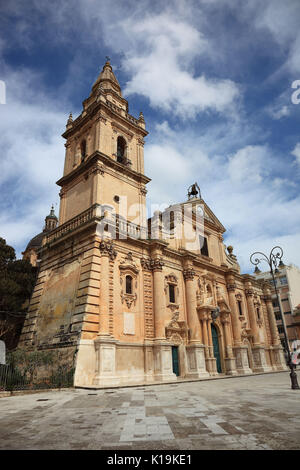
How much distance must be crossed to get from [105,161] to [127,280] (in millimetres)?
8443

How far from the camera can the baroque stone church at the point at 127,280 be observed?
52.7 feet

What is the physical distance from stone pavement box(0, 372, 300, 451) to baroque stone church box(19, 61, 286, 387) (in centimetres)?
636

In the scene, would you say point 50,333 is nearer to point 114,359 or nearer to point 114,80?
point 114,359

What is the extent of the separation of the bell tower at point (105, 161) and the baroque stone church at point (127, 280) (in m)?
0.09

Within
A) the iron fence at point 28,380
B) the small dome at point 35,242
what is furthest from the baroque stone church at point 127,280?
the small dome at point 35,242

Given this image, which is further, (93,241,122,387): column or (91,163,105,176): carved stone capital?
(91,163,105,176): carved stone capital

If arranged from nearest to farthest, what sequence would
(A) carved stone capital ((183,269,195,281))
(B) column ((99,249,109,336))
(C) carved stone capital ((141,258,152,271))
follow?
(B) column ((99,249,109,336))
(C) carved stone capital ((141,258,152,271))
(A) carved stone capital ((183,269,195,281))

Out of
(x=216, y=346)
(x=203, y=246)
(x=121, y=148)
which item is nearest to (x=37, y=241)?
(x=121, y=148)

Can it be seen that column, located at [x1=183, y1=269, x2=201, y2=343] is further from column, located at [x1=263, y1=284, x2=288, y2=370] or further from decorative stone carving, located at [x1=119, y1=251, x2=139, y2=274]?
column, located at [x1=263, y1=284, x2=288, y2=370]

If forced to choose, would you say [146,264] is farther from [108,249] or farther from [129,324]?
[129,324]

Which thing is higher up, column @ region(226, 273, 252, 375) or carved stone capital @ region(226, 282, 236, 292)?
carved stone capital @ region(226, 282, 236, 292)

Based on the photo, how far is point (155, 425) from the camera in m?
5.96

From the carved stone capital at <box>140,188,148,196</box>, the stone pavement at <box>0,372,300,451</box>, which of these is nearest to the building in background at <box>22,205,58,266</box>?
the carved stone capital at <box>140,188,148,196</box>

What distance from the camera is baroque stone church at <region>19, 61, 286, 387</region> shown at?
16078 millimetres
